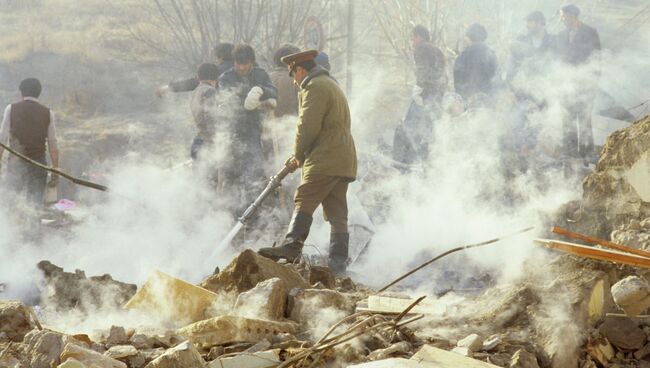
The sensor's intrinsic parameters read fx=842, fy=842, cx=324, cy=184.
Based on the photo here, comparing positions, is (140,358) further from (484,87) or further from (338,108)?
(484,87)

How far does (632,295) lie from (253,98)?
5601 mm

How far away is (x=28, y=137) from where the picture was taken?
844cm

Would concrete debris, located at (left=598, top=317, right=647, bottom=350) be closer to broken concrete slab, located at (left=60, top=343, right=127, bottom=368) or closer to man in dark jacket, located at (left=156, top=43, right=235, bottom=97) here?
broken concrete slab, located at (left=60, top=343, right=127, bottom=368)

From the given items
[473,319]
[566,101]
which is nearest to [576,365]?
[473,319]

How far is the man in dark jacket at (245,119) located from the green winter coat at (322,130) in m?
2.00

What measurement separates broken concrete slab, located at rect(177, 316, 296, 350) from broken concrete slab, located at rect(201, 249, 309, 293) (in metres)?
1.13

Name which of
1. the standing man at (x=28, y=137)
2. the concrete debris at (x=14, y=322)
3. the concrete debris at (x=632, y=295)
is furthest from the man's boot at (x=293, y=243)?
the concrete debris at (x=632, y=295)

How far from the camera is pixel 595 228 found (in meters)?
5.98

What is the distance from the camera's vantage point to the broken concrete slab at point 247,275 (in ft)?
17.0

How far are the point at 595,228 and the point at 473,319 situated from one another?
6.61 ft

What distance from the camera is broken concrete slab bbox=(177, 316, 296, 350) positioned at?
3908mm

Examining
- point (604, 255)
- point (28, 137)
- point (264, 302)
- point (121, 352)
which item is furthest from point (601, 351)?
point (28, 137)

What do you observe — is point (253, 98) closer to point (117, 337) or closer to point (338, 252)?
point (338, 252)

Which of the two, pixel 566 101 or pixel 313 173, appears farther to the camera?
pixel 566 101
